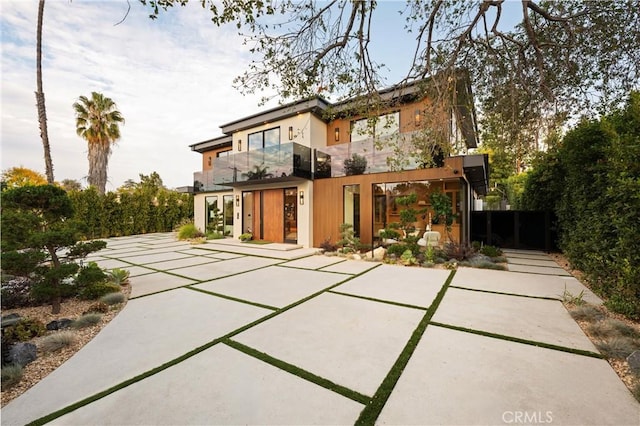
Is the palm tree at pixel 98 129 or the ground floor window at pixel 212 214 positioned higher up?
the palm tree at pixel 98 129

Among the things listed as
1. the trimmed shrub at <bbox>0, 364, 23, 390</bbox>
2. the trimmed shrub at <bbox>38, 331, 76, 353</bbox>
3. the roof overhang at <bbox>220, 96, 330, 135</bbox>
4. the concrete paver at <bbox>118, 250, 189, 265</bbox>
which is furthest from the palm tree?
the trimmed shrub at <bbox>0, 364, 23, 390</bbox>

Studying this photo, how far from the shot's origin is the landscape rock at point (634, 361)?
2.12 metres

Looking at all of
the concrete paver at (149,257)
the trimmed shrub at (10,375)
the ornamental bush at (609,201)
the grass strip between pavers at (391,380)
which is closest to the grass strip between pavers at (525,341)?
the grass strip between pavers at (391,380)

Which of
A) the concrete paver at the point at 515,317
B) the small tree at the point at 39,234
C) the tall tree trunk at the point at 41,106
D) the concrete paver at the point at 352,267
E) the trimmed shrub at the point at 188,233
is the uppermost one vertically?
the tall tree trunk at the point at 41,106

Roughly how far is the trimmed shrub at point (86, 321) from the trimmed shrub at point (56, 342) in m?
0.37

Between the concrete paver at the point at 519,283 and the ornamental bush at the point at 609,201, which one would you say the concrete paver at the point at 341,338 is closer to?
the concrete paver at the point at 519,283

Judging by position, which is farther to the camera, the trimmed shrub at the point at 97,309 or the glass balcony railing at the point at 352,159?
the glass balcony railing at the point at 352,159

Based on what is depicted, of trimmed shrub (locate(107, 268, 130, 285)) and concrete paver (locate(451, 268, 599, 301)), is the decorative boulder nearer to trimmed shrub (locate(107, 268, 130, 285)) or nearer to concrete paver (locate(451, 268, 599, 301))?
trimmed shrub (locate(107, 268, 130, 285))

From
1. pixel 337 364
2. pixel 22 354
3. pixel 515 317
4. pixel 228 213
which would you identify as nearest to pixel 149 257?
pixel 228 213

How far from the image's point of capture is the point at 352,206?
31.3 feet

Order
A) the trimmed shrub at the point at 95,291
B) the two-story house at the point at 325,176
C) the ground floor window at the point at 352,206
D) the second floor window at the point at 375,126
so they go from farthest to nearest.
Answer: the ground floor window at the point at 352,206 → the two-story house at the point at 325,176 → the second floor window at the point at 375,126 → the trimmed shrub at the point at 95,291

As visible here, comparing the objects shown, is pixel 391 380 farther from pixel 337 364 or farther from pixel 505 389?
pixel 505 389

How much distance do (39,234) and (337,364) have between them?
14.3ft

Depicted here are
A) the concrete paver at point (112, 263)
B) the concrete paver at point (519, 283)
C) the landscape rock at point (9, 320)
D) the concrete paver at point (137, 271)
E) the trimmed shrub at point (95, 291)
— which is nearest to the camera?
the landscape rock at point (9, 320)
